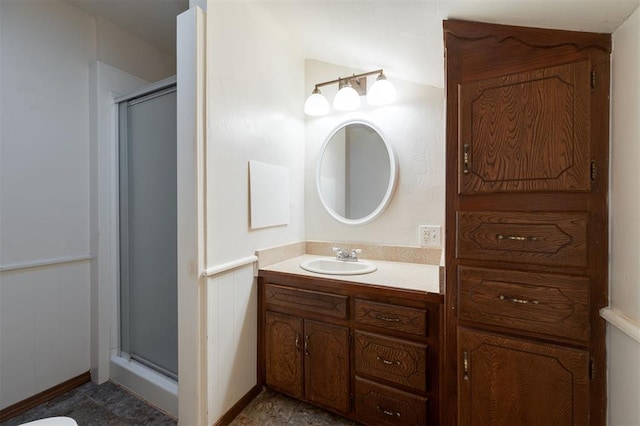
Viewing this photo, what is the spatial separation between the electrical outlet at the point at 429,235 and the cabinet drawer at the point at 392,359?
2.22ft

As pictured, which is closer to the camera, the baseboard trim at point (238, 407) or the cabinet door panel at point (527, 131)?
the cabinet door panel at point (527, 131)

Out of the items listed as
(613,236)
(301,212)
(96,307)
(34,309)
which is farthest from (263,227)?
(613,236)

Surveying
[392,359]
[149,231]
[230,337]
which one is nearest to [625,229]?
[392,359]

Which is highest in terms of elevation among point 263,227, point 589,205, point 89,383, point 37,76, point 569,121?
point 37,76

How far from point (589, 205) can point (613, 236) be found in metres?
0.12

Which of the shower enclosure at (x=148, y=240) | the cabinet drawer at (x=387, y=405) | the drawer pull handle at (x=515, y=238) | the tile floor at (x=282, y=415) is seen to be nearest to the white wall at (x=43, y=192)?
the shower enclosure at (x=148, y=240)

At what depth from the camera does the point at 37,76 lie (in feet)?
5.51

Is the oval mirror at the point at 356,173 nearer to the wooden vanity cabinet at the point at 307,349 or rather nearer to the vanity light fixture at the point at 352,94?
the vanity light fixture at the point at 352,94

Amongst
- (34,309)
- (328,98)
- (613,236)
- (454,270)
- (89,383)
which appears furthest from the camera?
(328,98)

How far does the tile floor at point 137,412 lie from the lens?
5.07ft

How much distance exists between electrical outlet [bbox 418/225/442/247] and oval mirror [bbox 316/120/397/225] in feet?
0.93

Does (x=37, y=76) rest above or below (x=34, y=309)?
above

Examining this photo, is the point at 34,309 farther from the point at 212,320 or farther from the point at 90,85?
the point at 90,85

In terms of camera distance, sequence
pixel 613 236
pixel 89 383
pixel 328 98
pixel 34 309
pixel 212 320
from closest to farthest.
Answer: pixel 613 236, pixel 212 320, pixel 34 309, pixel 89 383, pixel 328 98
